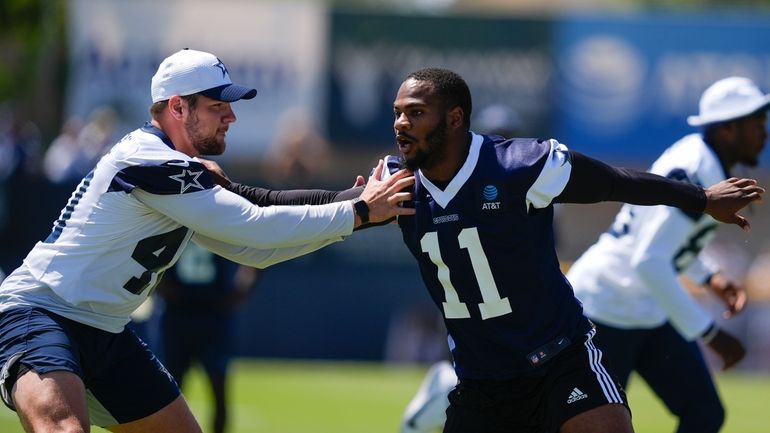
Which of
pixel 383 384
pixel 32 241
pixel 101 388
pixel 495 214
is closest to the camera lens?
pixel 495 214

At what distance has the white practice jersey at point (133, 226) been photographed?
5.97 m

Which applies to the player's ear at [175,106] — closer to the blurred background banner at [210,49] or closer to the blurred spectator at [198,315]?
the blurred spectator at [198,315]

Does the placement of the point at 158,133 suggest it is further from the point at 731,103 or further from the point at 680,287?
the point at 731,103

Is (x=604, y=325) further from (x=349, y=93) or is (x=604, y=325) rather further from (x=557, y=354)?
(x=349, y=93)

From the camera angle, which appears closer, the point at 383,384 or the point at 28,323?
the point at 28,323

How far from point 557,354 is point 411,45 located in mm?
20357

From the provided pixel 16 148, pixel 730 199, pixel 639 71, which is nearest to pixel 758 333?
pixel 639 71

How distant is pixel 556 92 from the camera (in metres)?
26.0

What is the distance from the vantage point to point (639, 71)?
2619 centimetres

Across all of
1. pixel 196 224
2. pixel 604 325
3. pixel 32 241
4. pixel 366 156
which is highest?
pixel 196 224

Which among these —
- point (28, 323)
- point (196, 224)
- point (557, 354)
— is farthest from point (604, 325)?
point (28, 323)

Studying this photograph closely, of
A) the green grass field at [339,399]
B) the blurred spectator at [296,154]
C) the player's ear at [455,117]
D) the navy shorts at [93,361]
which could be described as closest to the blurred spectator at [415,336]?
the green grass field at [339,399]

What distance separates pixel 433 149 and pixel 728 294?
322cm

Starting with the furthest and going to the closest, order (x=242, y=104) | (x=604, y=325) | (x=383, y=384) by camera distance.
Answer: (x=242, y=104), (x=383, y=384), (x=604, y=325)
